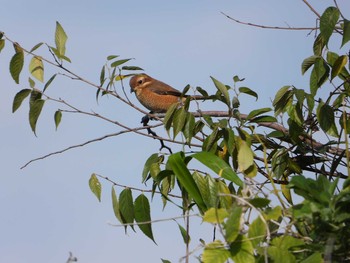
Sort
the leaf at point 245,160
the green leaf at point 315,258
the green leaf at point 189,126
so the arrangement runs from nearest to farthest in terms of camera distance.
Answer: the green leaf at point 315,258, the leaf at point 245,160, the green leaf at point 189,126

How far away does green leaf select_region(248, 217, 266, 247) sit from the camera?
186cm

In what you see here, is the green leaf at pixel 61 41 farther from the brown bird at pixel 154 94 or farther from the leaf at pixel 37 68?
the brown bird at pixel 154 94

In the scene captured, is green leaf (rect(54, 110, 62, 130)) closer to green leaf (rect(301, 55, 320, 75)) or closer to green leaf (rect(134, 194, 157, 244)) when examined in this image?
green leaf (rect(134, 194, 157, 244))

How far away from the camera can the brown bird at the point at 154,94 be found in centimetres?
780

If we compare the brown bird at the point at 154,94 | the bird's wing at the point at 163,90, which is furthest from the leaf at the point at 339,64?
the bird's wing at the point at 163,90

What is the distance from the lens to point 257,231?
1.86 meters

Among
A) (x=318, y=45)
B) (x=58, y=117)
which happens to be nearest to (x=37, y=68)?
(x=58, y=117)

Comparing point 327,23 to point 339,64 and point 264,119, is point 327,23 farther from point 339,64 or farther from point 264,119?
point 264,119

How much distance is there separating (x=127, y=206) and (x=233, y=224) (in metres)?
1.57

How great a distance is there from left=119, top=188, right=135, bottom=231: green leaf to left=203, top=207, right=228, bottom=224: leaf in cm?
144

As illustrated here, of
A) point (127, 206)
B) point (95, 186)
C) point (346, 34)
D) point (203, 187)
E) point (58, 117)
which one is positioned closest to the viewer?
point (346, 34)

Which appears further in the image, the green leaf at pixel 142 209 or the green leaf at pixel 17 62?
the green leaf at pixel 17 62

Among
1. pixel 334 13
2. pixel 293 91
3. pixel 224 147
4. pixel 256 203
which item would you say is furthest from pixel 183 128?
pixel 256 203

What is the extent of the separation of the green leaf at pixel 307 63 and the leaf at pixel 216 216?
1628mm
